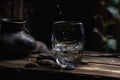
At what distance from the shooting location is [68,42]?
4.24 ft

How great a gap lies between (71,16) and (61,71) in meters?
1.16

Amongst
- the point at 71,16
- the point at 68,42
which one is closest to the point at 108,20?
the point at 71,16

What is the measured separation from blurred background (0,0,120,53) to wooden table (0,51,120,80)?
3.14 ft

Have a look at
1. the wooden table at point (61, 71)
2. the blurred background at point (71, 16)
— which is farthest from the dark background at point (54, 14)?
the wooden table at point (61, 71)

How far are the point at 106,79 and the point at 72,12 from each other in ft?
4.08

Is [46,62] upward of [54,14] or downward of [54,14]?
downward

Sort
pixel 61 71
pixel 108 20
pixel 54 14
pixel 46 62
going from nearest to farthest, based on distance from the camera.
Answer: pixel 61 71 < pixel 46 62 < pixel 54 14 < pixel 108 20

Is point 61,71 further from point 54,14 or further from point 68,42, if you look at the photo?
point 54,14

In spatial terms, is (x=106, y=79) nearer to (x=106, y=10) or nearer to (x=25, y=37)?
(x=25, y=37)

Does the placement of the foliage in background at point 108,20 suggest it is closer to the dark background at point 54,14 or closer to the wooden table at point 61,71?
the dark background at point 54,14

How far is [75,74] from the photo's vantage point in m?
1.17

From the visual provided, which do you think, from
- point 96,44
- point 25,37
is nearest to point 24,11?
point 96,44

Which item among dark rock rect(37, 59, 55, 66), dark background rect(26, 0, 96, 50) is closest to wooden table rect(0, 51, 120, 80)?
dark rock rect(37, 59, 55, 66)

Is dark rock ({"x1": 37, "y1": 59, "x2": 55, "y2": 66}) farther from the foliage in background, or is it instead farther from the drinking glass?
the foliage in background
